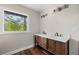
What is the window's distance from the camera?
42.9 inches

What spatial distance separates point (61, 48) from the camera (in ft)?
4.13

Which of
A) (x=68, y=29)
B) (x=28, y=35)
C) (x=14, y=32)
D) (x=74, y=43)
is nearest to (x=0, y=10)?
(x=14, y=32)

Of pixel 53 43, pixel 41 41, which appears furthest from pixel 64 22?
pixel 41 41

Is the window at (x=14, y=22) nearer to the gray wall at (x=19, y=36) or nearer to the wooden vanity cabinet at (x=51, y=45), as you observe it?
the gray wall at (x=19, y=36)

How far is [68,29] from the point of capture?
1.23 meters

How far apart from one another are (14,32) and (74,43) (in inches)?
40.7

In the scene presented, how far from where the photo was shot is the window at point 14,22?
1.09 metres

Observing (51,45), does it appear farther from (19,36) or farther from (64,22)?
(19,36)

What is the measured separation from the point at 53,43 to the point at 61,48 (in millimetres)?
165

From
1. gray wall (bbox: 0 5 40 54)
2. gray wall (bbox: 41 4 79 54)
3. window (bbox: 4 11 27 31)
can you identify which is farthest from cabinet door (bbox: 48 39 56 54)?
window (bbox: 4 11 27 31)

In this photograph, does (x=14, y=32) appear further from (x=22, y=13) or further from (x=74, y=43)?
(x=74, y=43)

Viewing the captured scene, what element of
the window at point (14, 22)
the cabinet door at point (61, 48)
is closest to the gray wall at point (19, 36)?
the window at point (14, 22)

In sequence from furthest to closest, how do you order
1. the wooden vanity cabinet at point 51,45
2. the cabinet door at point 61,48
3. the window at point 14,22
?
the wooden vanity cabinet at point 51,45 < the cabinet door at point 61,48 < the window at point 14,22

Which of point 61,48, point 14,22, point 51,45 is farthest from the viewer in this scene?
point 51,45
